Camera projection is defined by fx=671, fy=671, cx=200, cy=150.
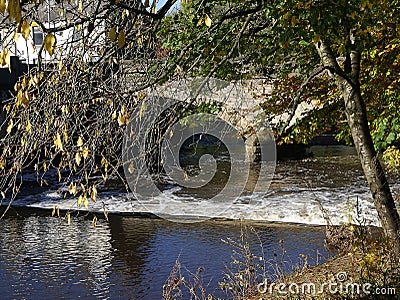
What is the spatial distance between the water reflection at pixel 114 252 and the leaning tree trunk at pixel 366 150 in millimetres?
2233

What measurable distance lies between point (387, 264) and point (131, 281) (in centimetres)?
440

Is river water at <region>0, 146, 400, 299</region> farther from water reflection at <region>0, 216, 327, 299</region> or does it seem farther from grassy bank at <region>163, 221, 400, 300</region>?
grassy bank at <region>163, 221, 400, 300</region>

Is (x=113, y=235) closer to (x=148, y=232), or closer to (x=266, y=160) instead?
(x=148, y=232)

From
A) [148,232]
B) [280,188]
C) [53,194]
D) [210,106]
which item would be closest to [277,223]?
[148,232]

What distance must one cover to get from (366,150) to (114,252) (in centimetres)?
607

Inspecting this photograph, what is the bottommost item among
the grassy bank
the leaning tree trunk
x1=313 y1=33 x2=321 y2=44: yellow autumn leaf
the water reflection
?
the water reflection

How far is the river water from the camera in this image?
9.35m

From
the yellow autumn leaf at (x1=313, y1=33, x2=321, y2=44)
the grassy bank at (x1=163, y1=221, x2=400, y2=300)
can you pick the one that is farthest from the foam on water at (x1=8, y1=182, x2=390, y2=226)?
the yellow autumn leaf at (x1=313, y1=33, x2=321, y2=44)

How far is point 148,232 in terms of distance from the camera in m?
13.4

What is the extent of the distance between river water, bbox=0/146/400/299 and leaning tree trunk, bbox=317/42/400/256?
1267 millimetres

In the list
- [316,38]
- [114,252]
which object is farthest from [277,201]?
[316,38]

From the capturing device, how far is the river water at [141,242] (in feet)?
30.7

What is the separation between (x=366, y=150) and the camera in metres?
6.60

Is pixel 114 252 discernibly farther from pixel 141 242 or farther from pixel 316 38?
pixel 316 38
